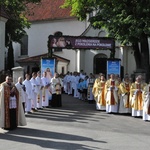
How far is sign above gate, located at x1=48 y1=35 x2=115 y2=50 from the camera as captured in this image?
2041 centimetres

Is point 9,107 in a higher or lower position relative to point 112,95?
lower

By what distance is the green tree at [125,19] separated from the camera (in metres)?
23.3

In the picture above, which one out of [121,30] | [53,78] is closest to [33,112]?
[53,78]

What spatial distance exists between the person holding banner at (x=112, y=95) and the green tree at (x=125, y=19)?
7023mm

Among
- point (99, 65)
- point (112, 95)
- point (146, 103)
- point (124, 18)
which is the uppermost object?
point (124, 18)

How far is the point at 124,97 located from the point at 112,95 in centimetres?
60

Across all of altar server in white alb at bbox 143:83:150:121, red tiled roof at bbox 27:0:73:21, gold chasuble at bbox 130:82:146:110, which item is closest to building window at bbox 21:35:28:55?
red tiled roof at bbox 27:0:73:21

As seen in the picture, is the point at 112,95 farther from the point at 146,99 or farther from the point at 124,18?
the point at 124,18

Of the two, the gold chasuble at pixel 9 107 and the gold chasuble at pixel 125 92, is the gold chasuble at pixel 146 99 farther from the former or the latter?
the gold chasuble at pixel 9 107

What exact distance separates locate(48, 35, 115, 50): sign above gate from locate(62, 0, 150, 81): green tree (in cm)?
317

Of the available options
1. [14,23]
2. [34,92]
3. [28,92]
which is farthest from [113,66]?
[14,23]

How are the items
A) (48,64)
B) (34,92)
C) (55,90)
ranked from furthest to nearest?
(48,64), (55,90), (34,92)

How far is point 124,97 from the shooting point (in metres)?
16.7

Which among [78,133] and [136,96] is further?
[136,96]
